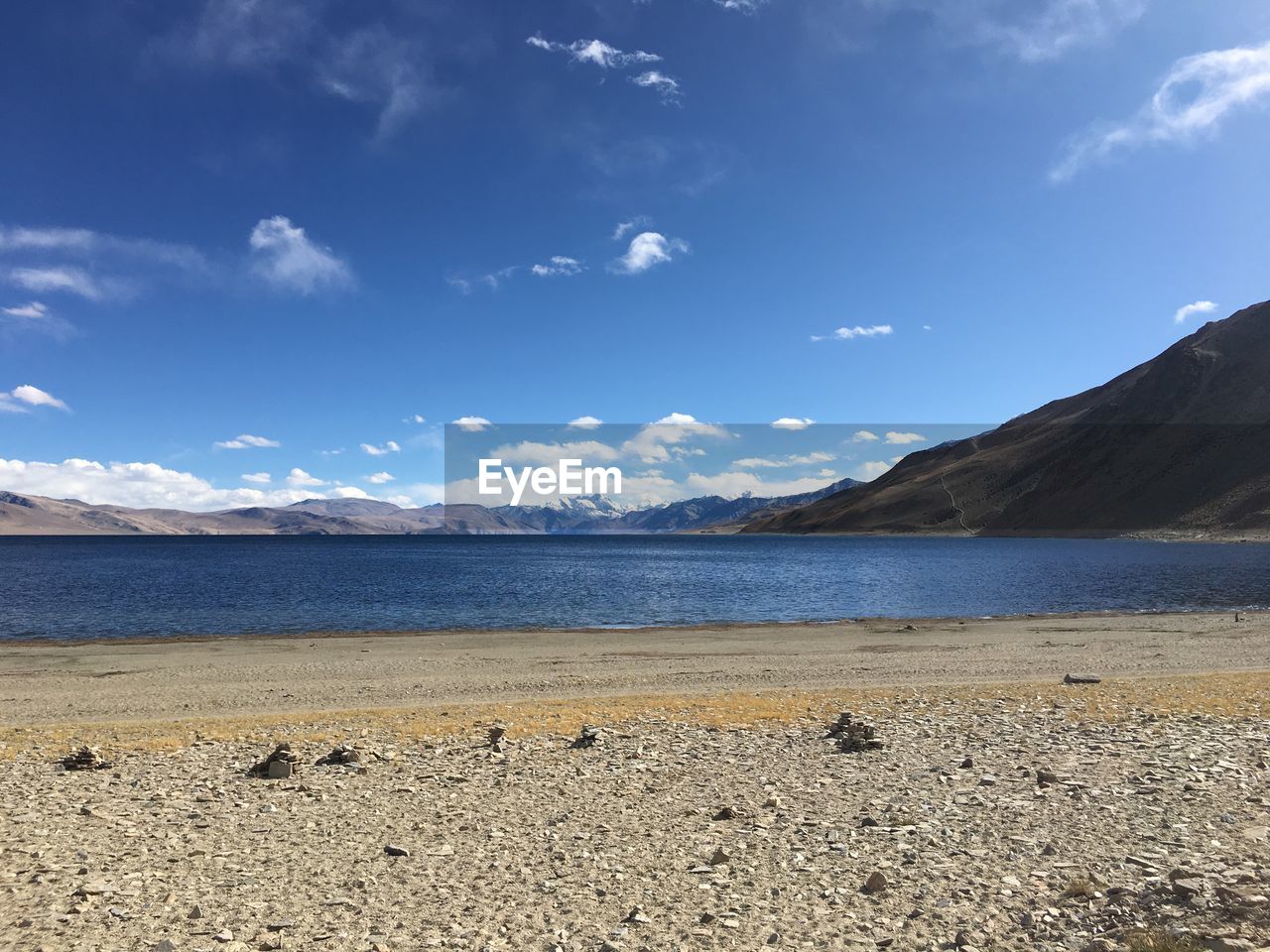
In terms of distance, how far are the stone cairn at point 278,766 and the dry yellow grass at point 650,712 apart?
6.63ft

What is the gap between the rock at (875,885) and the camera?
8.02m

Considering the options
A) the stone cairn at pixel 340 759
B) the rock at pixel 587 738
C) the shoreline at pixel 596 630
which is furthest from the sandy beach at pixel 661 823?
the shoreline at pixel 596 630

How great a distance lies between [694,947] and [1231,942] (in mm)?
4349

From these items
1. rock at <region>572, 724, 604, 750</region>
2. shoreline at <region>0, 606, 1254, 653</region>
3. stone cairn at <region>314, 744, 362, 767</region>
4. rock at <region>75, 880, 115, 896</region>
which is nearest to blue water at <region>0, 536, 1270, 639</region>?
shoreline at <region>0, 606, 1254, 653</region>

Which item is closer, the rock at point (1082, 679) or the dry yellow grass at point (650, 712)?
the dry yellow grass at point (650, 712)

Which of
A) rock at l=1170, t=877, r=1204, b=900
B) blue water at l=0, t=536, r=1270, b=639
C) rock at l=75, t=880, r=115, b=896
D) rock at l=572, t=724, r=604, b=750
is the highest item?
rock at l=1170, t=877, r=1204, b=900

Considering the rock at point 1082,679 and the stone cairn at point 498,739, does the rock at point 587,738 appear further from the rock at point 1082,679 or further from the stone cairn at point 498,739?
the rock at point 1082,679

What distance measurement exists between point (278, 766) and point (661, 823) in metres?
6.76

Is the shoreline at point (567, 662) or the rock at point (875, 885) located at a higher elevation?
the rock at point (875, 885)

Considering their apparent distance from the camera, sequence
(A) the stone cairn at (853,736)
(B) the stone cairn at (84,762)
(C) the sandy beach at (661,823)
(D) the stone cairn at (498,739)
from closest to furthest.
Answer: (C) the sandy beach at (661,823) < (B) the stone cairn at (84,762) < (A) the stone cairn at (853,736) < (D) the stone cairn at (498,739)

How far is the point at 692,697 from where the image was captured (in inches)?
847

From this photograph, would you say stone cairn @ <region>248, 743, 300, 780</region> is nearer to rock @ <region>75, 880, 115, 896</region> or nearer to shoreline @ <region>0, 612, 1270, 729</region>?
rock @ <region>75, 880, 115, 896</region>

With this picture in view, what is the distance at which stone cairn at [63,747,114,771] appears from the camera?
43.5 ft

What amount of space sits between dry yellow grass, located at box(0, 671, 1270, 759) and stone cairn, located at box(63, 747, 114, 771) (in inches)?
52.2
